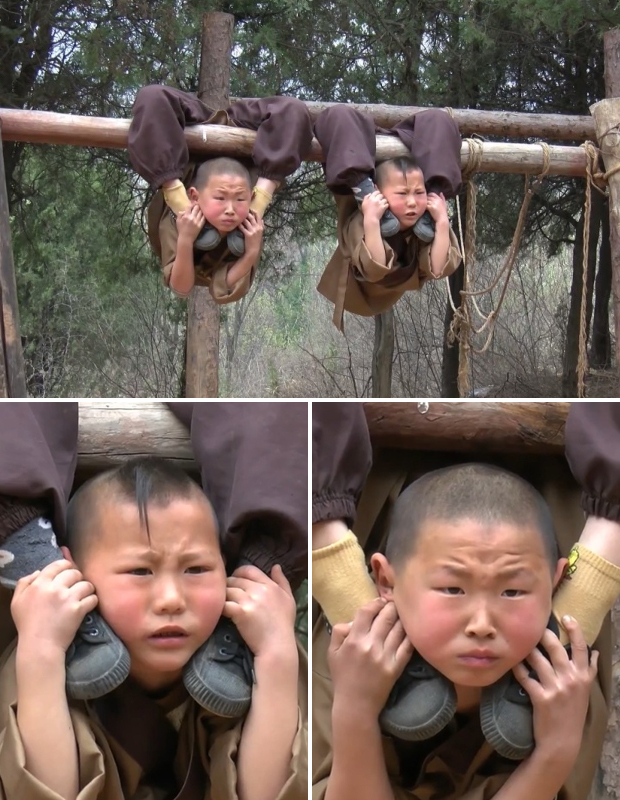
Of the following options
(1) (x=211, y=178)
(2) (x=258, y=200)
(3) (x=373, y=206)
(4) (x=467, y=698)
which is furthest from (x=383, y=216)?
(4) (x=467, y=698)

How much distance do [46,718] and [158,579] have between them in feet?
0.51

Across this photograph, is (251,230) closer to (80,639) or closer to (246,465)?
(246,465)


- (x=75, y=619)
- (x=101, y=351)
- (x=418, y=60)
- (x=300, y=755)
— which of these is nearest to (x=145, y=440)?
(x=75, y=619)

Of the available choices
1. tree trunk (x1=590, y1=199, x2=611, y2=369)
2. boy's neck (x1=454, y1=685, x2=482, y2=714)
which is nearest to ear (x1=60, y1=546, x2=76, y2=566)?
boy's neck (x1=454, y1=685, x2=482, y2=714)

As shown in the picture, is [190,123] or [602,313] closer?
[190,123]

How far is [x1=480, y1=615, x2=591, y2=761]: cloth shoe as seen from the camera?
906 millimetres

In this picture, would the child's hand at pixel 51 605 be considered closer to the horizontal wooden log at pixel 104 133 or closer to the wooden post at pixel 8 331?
the wooden post at pixel 8 331

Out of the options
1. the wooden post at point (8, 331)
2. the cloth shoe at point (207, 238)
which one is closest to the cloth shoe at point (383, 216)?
the cloth shoe at point (207, 238)

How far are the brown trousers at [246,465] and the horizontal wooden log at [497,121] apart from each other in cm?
181

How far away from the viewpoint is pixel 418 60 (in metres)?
4.27

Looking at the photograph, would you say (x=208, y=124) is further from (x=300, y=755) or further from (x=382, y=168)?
(x=300, y=755)

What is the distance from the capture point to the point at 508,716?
35.7 inches

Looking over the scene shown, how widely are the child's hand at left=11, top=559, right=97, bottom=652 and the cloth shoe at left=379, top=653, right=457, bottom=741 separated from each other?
30 centimetres

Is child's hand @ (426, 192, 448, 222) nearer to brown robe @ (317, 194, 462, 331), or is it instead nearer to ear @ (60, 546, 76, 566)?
brown robe @ (317, 194, 462, 331)
